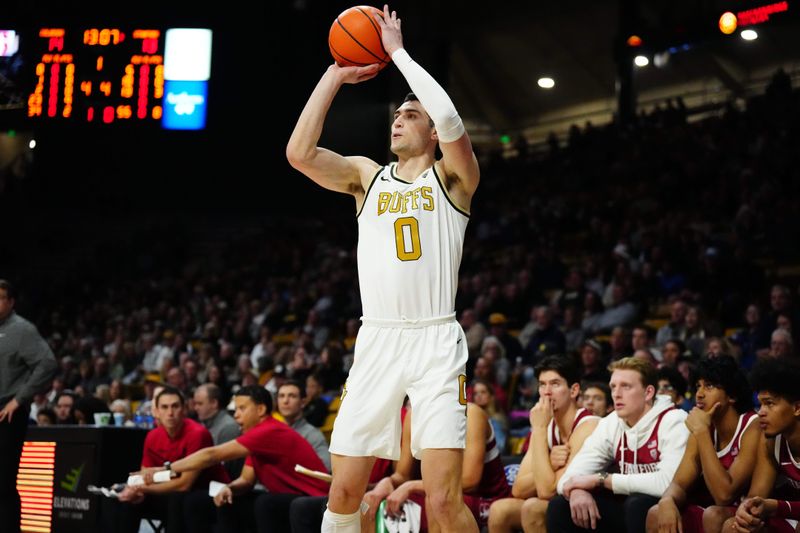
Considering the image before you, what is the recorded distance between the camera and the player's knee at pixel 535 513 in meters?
4.93

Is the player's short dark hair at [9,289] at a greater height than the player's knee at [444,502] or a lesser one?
greater

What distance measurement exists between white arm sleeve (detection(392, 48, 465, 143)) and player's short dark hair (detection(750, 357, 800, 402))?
5.33 ft

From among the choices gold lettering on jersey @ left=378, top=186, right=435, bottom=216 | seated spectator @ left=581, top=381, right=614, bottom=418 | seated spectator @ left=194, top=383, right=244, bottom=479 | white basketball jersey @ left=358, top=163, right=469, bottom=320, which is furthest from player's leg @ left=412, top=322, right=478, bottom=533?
seated spectator @ left=194, top=383, right=244, bottom=479

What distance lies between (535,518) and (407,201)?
1.90 m

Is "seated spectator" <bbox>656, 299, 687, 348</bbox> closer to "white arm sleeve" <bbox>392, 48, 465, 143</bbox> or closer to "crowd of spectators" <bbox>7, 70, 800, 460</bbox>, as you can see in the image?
"crowd of spectators" <bbox>7, 70, 800, 460</bbox>

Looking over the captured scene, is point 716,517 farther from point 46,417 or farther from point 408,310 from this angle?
point 46,417

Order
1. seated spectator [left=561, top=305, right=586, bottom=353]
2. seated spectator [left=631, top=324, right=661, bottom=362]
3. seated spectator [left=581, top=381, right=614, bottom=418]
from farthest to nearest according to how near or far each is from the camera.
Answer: seated spectator [left=561, top=305, right=586, bottom=353] → seated spectator [left=631, top=324, right=661, bottom=362] → seated spectator [left=581, top=381, right=614, bottom=418]

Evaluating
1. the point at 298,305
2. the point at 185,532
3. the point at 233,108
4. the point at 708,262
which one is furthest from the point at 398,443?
the point at 233,108

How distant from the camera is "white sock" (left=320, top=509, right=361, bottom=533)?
3.76m

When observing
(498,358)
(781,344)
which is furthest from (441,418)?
(498,358)

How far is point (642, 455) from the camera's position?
4.90m

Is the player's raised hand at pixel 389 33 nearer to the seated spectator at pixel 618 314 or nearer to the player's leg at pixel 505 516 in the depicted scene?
the player's leg at pixel 505 516

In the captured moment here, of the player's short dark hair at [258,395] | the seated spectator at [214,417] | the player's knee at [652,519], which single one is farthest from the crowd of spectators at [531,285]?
the player's knee at [652,519]

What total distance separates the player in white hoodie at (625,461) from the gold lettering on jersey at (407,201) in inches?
62.3
